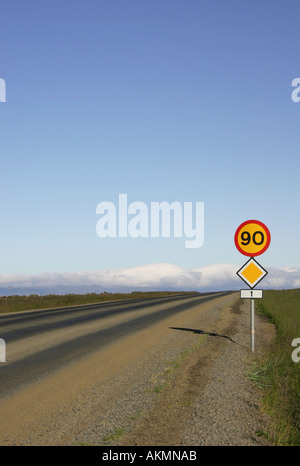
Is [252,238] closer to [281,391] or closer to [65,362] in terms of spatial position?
[281,391]

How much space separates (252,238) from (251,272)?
0.93 metres

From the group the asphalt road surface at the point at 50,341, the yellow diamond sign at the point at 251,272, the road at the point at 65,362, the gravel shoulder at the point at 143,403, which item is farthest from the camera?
the yellow diamond sign at the point at 251,272

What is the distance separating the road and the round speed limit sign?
3108 millimetres

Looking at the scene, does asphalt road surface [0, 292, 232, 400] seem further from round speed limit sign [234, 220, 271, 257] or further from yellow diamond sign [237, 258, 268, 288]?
round speed limit sign [234, 220, 271, 257]

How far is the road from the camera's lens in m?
5.87

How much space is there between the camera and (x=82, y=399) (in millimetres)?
6992

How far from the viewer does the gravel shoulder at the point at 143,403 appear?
17.4 feet

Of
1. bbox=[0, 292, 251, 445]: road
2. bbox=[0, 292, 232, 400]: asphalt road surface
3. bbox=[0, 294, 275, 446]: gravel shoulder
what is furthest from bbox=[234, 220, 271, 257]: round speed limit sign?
bbox=[0, 292, 232, 400]: asphalt road surface

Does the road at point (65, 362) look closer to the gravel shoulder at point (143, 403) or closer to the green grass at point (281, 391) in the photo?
the gravel shoulder at point (143, 403)

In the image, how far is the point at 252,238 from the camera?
38.3 ft

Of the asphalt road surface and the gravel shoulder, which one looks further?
the asphalt road surface

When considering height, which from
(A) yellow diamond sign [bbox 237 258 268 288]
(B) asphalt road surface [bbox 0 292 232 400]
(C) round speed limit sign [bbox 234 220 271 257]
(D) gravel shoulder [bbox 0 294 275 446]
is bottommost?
(B) asphalt road surface [bbox 0 292 232 400]

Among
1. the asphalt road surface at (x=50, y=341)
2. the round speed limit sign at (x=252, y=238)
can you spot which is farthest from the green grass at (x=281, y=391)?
the asphalt road surface at (x=50, y=341)

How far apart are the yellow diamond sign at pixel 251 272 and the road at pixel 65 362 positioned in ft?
8.17
